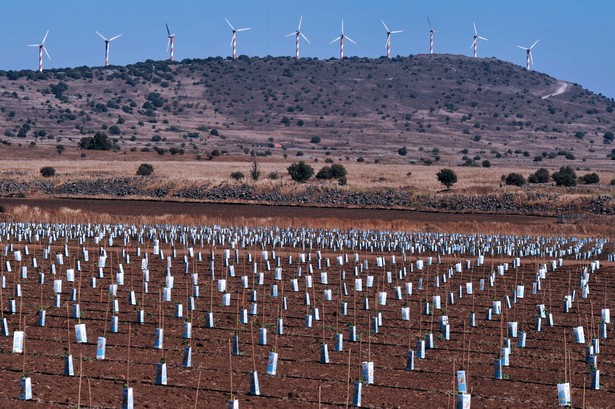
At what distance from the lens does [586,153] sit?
177 metres

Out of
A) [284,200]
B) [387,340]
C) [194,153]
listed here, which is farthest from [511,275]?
[194,153]

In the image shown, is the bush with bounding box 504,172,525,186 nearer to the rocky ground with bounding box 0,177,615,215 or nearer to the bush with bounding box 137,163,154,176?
the rocky ground with bounding box 0,177,615,215

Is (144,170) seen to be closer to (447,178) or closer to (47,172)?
(47,172)

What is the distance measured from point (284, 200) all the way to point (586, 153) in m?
111

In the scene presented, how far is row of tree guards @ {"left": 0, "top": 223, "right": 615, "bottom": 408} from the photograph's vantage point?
20.8 m

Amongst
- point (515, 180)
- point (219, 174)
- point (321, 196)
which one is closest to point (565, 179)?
point (515, 180)

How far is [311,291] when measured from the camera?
30.3 m

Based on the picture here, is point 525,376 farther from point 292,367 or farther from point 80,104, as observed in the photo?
point 80,104

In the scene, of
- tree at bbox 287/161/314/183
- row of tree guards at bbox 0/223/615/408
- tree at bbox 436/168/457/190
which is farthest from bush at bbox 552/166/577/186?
row of tree guards at bbox 0/223/615/408

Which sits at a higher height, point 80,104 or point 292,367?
point 80,104

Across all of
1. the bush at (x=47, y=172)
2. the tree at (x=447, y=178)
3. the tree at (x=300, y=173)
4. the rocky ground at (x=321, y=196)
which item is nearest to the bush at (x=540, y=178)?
the tree at (x=447, y=178)

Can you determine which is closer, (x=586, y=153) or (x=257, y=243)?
(x=257, y=243)

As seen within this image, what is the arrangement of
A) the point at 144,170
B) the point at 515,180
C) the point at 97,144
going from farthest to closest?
the point at 97,144
the point at 144,170
the point at 515,180

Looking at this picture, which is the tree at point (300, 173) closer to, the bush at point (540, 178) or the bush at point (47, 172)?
the bush at point (540, 178)
